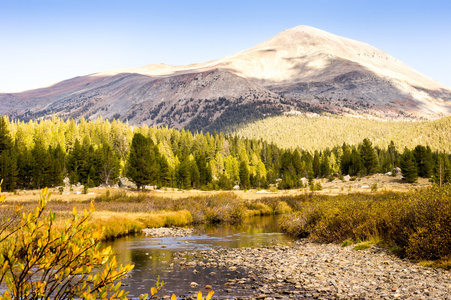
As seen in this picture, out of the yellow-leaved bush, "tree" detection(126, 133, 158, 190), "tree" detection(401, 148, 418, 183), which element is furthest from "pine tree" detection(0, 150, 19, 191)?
"tree" detection(401, 148, 418, 183)

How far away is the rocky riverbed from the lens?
45.2 feet

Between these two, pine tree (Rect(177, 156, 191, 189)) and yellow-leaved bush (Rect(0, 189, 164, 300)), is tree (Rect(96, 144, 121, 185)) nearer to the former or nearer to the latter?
pine tree (Rect(177, 156, 191, 189))

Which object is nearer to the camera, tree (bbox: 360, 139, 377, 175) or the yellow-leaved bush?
the yellow-leaved bush

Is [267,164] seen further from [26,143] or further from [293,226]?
[293,226]

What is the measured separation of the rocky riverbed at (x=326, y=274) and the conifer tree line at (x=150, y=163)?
5345 centimetres

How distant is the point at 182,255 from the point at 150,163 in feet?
185

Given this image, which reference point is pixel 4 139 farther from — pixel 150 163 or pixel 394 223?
pixel 394 223

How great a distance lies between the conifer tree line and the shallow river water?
1808 inches

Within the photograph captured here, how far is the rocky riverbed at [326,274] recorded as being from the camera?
13789mm

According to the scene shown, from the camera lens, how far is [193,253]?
963 inches

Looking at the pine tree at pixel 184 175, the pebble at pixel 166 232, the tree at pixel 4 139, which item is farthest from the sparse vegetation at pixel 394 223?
the tree at pixel 4 139

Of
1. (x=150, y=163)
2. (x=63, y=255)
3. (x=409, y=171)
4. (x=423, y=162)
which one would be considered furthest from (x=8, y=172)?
(x=423, y=162)

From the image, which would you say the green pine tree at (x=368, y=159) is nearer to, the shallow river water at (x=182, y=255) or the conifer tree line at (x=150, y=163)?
the conifer tree line at (x=150, y=163)

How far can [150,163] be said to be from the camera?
257 feet
